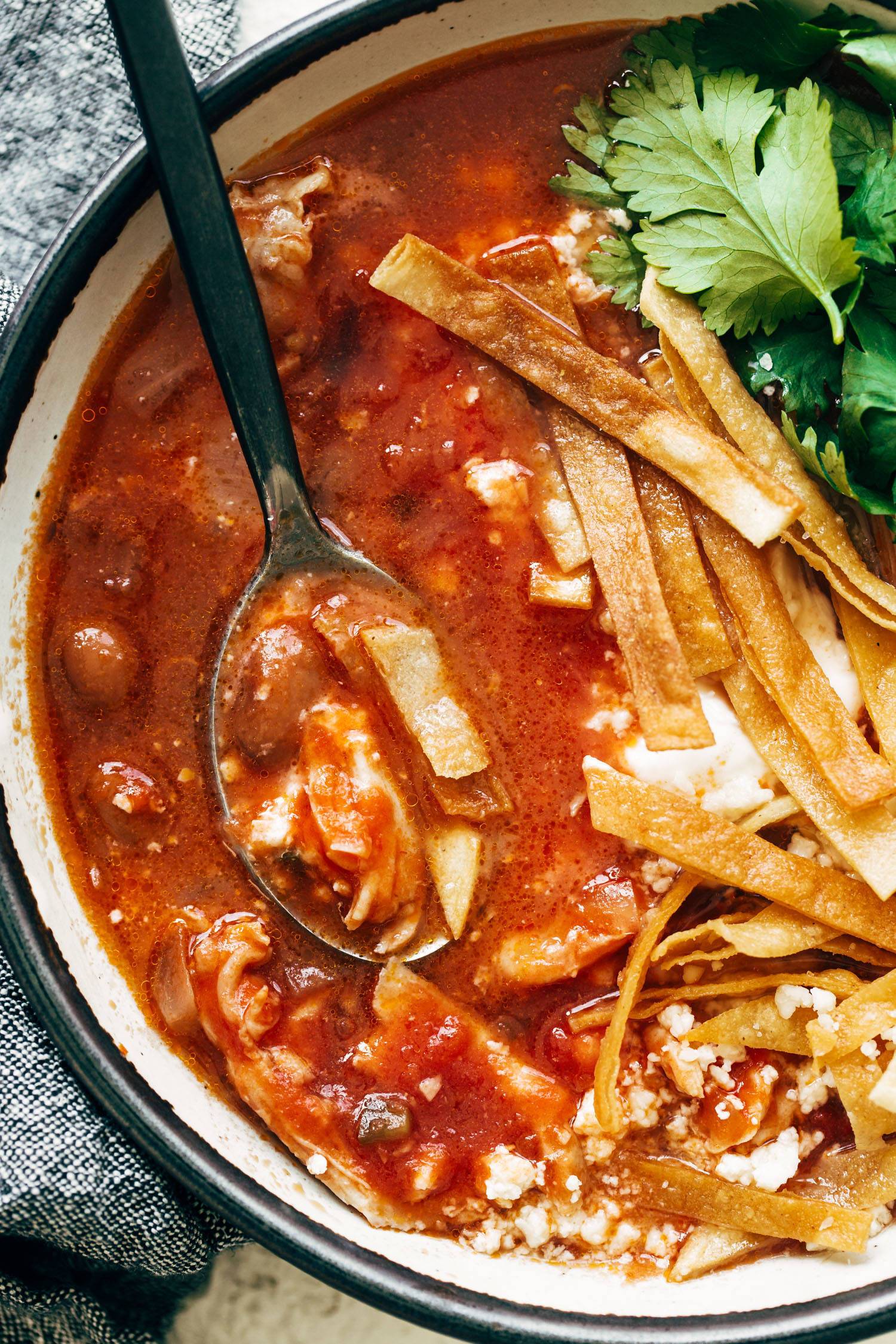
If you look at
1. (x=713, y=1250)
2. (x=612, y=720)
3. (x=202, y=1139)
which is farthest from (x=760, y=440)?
(x=202, y=1139)

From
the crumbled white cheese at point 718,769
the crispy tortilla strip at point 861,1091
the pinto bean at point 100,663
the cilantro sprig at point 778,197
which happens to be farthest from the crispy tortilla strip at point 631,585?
the pinto bean at point 100,663

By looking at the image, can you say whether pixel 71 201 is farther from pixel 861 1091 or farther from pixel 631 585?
pixel 861 1091

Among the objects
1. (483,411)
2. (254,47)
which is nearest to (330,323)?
(483,411)

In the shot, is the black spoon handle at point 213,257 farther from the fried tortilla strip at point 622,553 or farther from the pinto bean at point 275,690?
the fried tortilla strip at point 622,553

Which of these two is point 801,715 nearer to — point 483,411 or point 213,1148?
point 483,411

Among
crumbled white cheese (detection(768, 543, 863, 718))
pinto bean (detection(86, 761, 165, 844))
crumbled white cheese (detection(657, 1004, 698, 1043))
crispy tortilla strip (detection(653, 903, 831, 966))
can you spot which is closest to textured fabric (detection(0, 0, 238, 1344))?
pinto bean (detection(86, 761, 165, 844))

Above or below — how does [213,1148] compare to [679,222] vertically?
below

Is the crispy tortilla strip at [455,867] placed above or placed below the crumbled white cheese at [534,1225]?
above
